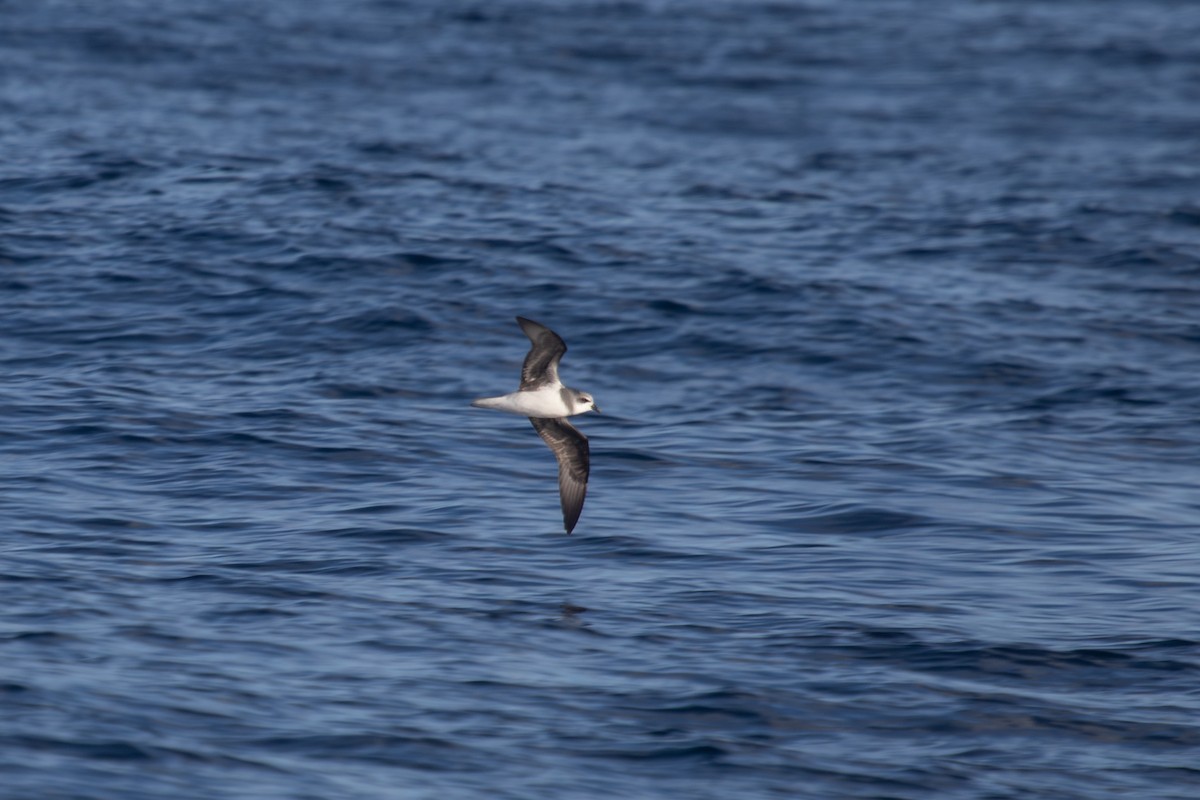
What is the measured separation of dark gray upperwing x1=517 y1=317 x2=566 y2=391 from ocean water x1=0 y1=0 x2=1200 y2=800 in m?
1.54

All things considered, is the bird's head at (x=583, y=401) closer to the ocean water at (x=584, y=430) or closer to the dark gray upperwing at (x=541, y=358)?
the dark gray upperwing at (x=541, y=358)

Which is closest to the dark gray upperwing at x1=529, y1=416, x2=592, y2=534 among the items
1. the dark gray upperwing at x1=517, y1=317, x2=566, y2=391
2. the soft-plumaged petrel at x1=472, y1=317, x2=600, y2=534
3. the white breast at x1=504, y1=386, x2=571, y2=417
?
the soft-plumaged petrel at x1=472, y1=317, x2=600, y2=534

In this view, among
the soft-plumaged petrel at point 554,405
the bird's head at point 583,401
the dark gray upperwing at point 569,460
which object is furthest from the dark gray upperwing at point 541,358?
the dark gray upperwing at point 569,460

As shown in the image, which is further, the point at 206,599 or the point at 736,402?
the point at 736,402

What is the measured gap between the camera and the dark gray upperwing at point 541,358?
1108 centimetres

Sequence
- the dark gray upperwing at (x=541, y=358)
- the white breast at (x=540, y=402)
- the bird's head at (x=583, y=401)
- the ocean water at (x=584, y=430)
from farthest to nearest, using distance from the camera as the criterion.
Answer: the bird's head at (x=583, y=401), the white breast at (x=540, y=402), the dark gray upperwing at (x=541, y=358), the ocean water at (x=584, y=430)

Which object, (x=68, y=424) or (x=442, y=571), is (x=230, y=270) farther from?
(x=442, y=571)

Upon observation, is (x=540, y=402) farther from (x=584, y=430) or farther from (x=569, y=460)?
(x=584, y=430)

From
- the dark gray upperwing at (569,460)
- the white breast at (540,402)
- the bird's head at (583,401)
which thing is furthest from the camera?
the dark gray upperwing at (569,460)

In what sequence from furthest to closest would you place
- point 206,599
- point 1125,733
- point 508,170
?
point 508,170, point 206,599, point 1125,733

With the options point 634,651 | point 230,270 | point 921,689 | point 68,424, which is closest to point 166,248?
point 230,270

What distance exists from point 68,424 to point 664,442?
18.3 feet

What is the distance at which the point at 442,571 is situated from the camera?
39.2ft

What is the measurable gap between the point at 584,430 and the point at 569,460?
11.4 feet
